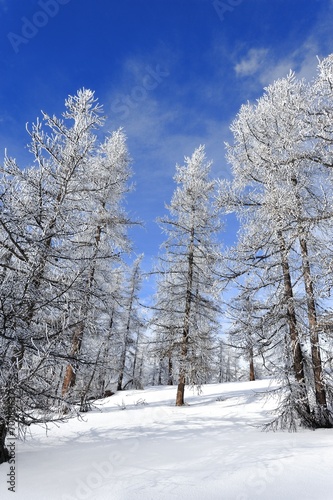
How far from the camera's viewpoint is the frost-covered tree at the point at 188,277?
1209cm

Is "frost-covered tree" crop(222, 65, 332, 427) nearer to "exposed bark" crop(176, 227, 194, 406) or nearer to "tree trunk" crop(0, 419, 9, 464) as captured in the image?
"exposed bark" crop(176, 227, 194, 406)

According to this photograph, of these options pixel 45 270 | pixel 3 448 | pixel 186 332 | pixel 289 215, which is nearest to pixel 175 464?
pixel 3 448

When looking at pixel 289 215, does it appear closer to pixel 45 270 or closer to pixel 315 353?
pixel 315 353

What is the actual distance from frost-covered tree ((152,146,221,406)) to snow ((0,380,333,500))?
451cm

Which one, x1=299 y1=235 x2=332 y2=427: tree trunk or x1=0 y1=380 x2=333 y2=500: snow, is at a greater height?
x1=299 y1=235 x2=332 y2=427: tree trunk

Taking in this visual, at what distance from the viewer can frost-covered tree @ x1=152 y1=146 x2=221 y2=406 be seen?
12094 millimetres

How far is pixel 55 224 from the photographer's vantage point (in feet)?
19.1

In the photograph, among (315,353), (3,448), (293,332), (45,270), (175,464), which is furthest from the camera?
(293,332)

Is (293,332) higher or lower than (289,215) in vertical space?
lower

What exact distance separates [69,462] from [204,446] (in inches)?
93.7

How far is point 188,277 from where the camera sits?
13133 millimetres

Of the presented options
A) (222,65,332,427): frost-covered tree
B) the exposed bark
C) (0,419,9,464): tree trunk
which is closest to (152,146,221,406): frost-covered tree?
the exposed bark

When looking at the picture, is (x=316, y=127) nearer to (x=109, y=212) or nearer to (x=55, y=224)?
(x=55, y=224)

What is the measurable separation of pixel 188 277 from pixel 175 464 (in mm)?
9073
